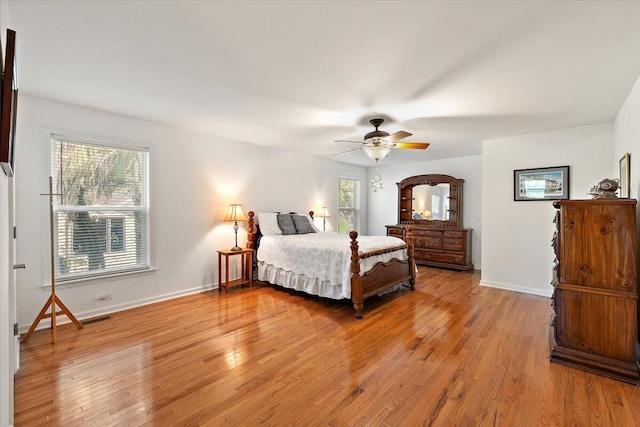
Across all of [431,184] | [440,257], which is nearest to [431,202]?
[431,184]

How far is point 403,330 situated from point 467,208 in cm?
405

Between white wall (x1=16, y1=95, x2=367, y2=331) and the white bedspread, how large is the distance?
0.76 meters

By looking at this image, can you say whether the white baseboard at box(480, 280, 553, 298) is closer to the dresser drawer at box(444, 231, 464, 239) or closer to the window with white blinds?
the dresser drawer at box(444, 231, 464, 239)

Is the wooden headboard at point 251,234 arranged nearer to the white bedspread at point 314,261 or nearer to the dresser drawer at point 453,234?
the white bedspread at point 314,261

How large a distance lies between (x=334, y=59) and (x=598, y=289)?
8.98 ft

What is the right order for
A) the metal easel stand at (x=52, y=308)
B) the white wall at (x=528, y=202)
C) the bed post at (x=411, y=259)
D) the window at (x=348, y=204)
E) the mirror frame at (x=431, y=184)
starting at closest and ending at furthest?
the metal easel stand at (x=52, y=308) → the white wall at (x=528, y=202) → the bed post at (x=411, y=259) → the mirror frame at (x=431, y=184) → the window at (x=348, y=204)

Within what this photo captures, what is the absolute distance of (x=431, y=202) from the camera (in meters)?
6.54

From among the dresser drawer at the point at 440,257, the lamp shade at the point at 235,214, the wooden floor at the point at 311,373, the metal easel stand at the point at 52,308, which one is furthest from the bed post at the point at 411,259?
the metal easel stand at the point at 52,308

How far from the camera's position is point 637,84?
2.58 m

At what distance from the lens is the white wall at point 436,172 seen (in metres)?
5.95

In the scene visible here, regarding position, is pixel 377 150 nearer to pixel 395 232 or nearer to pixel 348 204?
pixel 395 232

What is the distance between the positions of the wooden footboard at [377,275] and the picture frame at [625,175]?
7.69ft

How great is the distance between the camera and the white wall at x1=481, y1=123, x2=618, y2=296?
387 centimetres

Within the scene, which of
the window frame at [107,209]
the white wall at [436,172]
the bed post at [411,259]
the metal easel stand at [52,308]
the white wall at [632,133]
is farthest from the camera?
the white wall at [436,172]
